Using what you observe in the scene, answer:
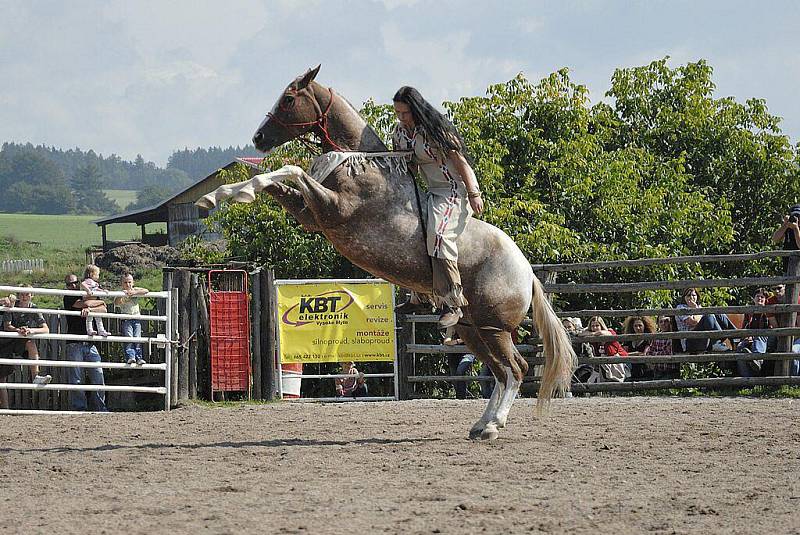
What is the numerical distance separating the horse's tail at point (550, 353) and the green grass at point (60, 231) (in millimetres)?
60404

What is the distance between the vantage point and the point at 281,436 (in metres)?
8.53

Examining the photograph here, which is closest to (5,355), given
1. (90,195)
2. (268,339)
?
(268,339)

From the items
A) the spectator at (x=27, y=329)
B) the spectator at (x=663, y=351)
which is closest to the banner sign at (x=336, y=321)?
the spectator at (x=27, y=329)

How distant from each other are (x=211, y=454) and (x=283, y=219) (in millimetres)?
9016

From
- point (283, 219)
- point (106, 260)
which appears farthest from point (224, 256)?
point (106, 260)

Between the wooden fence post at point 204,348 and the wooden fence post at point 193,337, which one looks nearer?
the wooden fence post at point 193,337

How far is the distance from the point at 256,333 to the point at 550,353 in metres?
4.67

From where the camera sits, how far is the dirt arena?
491cm

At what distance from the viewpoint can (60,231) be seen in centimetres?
8650

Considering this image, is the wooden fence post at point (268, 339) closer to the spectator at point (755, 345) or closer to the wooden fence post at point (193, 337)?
the wooden fence post at point (193, 337)

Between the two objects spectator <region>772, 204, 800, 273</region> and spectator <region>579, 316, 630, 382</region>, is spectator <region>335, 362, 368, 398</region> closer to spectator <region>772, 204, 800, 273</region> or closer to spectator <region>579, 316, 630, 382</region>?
spectator <region>579, 316, 630, 382</region>

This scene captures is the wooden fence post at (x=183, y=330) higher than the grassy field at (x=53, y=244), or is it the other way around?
the grassy field at (x=53, y=244)

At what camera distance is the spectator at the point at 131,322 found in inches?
448

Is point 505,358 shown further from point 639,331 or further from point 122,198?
point 122,198
